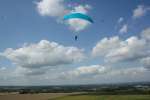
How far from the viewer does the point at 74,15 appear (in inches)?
950

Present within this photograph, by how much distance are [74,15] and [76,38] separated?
7.49ft

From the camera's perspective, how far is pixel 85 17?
24031 millimetres

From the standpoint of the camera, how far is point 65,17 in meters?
24.8

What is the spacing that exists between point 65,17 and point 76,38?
8.72 feet

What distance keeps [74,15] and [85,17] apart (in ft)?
3.39

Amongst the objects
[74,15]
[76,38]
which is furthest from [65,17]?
[76,38]

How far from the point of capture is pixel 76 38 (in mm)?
23391

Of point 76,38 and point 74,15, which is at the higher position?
point 74,15

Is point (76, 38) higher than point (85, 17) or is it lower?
lower

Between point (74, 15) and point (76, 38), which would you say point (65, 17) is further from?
point (76, 38)

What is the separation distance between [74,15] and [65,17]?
105cm

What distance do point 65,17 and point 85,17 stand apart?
1.99 metres
